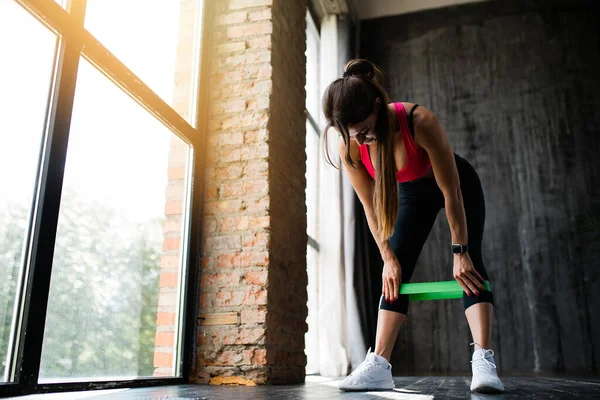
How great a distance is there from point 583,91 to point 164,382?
4.11 m

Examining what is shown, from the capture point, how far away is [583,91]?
4531 mm

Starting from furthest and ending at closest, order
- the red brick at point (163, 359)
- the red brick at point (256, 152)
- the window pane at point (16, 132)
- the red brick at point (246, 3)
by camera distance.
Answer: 1. the red brick at point (246, 3)
2. the red brick at point (256, 152)
3. the red brick at point (163, 359)
4. the window pane at point (16, 132)

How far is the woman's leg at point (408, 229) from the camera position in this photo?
1781mm

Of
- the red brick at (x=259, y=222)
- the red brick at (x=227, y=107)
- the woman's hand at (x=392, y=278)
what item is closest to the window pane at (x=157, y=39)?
the red brick at (x=227, y=107)

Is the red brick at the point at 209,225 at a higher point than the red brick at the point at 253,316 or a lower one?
higher

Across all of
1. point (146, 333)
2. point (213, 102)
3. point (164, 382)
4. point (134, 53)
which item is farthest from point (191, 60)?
point (164, 382)

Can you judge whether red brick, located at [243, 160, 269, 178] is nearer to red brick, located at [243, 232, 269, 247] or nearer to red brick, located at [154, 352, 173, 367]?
red brick, located at [243, 232, 269, 247]

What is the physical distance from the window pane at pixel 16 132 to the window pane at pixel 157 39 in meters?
0.32

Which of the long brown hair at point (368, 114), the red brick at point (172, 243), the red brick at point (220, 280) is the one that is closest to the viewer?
the long brown hair at point (368, 114)

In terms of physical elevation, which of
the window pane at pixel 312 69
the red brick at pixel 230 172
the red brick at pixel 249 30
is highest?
the window pane at pixel 312 69

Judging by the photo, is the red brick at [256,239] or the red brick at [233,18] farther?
the red brick at [233,18]

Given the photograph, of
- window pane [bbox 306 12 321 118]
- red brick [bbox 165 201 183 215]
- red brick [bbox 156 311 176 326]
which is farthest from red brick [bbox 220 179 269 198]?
window pane [bbox 306 12 321 118]

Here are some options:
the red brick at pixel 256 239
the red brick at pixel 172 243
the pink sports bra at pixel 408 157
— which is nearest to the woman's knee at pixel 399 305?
the pink sports bra at pixel 408 157

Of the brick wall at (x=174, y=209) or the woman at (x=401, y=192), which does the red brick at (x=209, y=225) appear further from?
the woman at (x=401, y=192)
